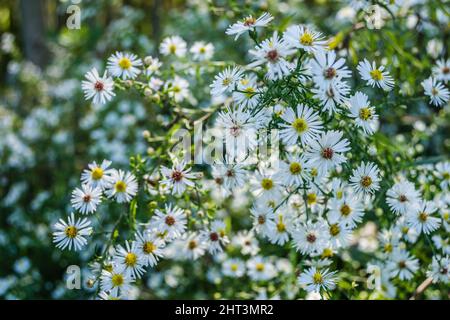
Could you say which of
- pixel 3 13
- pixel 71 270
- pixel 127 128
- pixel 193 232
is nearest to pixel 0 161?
pixel 127 128

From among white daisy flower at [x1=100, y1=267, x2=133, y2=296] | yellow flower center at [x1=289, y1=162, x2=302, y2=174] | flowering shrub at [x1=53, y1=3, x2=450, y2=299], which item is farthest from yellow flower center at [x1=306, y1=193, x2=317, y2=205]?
white daisy flower at [x1=100, y1=267, x2=133, y2=296]

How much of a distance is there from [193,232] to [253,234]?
277 mm

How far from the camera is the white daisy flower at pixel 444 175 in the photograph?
165 cm

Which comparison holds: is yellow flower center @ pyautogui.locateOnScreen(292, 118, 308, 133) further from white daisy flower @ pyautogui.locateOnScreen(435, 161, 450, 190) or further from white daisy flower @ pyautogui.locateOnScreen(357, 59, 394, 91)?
white daisy flower @ pyautogui.locateOnScreen(435, 161, 450, 190)

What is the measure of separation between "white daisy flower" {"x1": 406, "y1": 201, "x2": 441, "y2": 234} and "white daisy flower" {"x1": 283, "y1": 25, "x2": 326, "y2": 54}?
572mm

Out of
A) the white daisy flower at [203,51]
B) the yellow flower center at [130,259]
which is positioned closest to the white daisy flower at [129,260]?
the yellow flower center at [130,259]

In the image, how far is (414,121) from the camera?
262cm

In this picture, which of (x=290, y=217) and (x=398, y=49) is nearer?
(x=290, y=217)

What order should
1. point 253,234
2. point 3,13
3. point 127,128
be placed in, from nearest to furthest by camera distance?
point 253,234 < point 127,128 < point 3,13

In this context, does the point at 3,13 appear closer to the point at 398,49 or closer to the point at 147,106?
the point at 147,106

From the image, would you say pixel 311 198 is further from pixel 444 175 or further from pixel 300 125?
pixel 444 175

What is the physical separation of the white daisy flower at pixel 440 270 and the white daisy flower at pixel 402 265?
0.14 m

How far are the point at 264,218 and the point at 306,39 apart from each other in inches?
21.6

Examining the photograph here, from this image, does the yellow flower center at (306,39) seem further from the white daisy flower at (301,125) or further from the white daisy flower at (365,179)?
the white daisy flower at (365,179)
